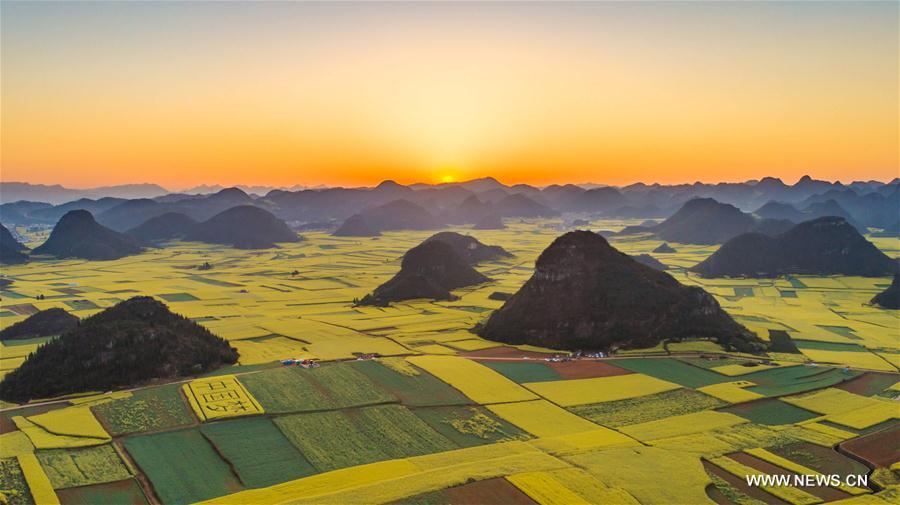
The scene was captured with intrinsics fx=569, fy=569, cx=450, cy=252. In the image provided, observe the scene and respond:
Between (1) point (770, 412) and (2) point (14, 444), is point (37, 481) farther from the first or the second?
(1) point (770, 412)

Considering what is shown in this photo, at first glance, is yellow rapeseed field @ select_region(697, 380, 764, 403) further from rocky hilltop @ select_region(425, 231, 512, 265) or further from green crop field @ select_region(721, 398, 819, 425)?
rocky hilltop @ select_region(425, 231, 512, 265)

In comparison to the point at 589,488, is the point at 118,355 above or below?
above

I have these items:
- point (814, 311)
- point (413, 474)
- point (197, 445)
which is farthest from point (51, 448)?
point (814, 311)

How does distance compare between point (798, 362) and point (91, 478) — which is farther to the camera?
point (798, 362)

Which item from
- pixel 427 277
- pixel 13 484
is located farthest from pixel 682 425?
pixel 427 277

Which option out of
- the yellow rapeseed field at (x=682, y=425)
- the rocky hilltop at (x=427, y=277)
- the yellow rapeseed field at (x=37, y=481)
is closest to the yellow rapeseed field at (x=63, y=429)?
the yellow rapeseed field at (x=37, y=481)

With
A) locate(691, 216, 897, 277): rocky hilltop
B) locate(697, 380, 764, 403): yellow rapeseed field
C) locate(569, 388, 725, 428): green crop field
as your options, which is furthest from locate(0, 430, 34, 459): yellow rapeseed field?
locate(691, 216, 897, 277): rocky hilltop

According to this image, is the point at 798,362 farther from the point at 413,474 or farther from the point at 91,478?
the point at 91,478
